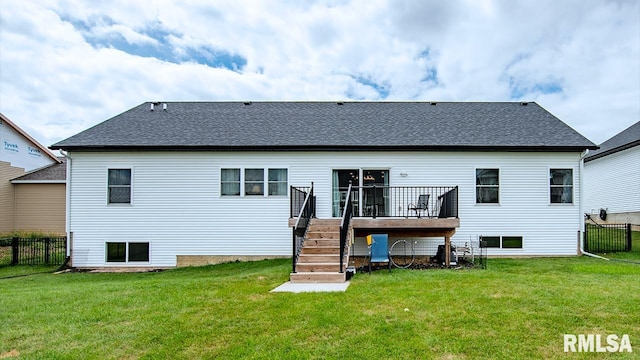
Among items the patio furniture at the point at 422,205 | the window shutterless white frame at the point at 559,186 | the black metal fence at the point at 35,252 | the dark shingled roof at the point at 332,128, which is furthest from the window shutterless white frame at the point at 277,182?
the window shutterless white frame at the point at 559,186

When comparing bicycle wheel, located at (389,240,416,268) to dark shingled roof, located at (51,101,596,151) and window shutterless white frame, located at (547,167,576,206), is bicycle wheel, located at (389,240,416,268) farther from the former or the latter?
window shutterless white frame, located at (547,167,576,206)

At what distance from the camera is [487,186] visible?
12.3 meters

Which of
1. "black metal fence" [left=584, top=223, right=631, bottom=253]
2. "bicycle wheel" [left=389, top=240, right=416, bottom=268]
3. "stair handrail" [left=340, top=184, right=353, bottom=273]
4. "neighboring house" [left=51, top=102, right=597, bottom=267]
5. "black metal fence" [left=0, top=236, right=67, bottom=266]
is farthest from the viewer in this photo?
"black metal fence" [left=584, top=223, right=631, bottom=253]

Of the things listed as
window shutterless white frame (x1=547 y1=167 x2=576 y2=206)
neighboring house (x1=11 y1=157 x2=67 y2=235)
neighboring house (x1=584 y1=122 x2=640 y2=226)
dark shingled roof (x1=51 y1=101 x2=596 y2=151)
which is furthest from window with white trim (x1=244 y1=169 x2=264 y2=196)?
neighboring house (x1=584 y1=122 x2=640 y2=226)

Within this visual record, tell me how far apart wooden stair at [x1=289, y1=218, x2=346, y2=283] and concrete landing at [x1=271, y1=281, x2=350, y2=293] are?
273 millimetres

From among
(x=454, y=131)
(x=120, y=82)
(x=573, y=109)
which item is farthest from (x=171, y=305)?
(x=573, y=109)

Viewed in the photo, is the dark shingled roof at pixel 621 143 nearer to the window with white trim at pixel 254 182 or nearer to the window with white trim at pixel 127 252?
the window with white trim at pixel 254 182

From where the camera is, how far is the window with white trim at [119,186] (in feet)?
41.1

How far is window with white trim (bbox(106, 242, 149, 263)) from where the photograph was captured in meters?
12.4

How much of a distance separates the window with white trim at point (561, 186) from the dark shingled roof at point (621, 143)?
774 centimetres

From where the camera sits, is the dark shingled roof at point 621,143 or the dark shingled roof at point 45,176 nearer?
the dark shingled roof at point 621,143

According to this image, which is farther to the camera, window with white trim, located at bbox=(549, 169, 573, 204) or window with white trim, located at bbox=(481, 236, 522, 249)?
window with white trim, located at bbox=(549, 169, 573, 204)

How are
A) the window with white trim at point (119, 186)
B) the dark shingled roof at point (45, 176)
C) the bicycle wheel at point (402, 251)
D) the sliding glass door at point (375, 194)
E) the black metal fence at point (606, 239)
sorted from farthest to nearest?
the dark shingled roof at point (45, 176) < the black metal fence at point (606, 239) < the window with white trim at point (119, 186) < the sliding glass door at point (375, 194) < the bicycle wheel at point (402, 251)

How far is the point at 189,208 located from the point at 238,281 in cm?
515
